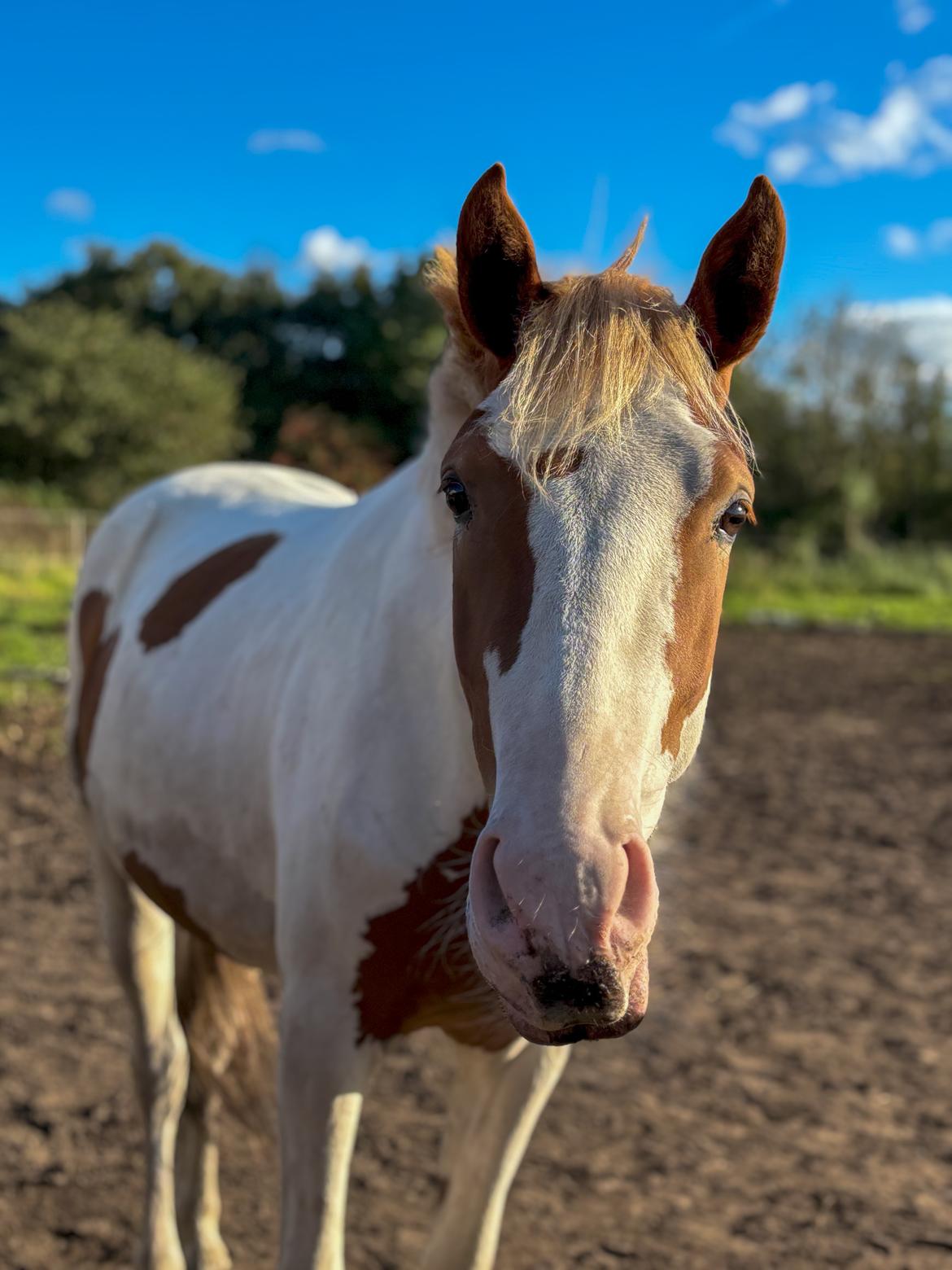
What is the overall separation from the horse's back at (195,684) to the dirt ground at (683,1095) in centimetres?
93

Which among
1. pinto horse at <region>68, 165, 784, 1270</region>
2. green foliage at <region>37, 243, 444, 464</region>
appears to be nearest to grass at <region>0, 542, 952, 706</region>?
pinto horse at <region>68, 165, 784, 1270</region>

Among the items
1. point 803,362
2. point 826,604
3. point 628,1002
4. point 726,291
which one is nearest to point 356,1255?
point 628,1002

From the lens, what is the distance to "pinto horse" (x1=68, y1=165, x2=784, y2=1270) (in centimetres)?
119

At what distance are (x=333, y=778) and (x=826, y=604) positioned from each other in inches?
751

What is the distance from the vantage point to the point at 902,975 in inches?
171

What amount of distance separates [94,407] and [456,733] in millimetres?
27567

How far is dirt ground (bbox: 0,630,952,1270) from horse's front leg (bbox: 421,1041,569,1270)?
26.8 inches

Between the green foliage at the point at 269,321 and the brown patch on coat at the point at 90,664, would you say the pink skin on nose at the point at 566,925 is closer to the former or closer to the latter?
the brown patch on coat at the point at 90,664

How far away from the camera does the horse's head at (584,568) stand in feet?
3.74

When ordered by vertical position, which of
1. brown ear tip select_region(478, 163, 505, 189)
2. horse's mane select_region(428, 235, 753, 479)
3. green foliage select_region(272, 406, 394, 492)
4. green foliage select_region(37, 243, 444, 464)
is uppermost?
green foliage select_region(37, 243, 444, 464)

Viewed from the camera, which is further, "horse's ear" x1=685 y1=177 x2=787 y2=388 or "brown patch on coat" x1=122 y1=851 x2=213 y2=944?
"brown patch on coat" x1=122 y1=851 x2=213 y2=944

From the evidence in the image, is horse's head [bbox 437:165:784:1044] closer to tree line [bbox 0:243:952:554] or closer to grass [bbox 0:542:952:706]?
grass [bbox 0:542:952:706]

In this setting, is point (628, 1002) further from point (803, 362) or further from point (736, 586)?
point (803, 362)

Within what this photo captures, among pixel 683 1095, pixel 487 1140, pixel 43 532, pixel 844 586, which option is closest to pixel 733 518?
pixel 487 1140
